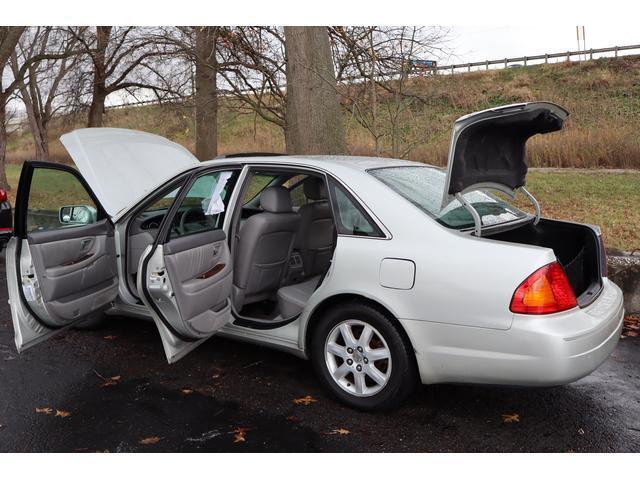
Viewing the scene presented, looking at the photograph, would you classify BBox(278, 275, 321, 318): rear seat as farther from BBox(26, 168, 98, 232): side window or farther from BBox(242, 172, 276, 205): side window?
BBox(26, 168, 98, 232): side window

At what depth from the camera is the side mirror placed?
13.6ft

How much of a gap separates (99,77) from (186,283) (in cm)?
1605

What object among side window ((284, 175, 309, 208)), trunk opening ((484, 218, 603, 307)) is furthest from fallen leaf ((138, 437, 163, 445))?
trunk opening ((484, 218, 603, 307))

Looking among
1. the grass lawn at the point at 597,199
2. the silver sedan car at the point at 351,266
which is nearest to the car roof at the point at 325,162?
the silver sedan car at the point at 351,266

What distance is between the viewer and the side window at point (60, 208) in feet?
11.9

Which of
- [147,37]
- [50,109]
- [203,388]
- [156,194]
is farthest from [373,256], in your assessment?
[50,109]

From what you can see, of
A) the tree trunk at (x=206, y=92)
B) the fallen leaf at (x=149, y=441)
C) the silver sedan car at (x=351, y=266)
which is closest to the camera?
the silver sedan car at (x=351, y=266)

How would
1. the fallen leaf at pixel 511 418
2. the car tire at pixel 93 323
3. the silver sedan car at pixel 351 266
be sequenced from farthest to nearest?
the car tire at pixel 93 323
the fallen leaf at pixel 511 418
the silver sedan car at pixel 351 266

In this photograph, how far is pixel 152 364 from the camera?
14.1ft

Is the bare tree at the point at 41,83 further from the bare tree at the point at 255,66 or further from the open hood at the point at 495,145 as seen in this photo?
the open hood at the point at 495,145

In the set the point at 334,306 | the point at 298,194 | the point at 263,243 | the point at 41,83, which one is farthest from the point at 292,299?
the point at 41,83

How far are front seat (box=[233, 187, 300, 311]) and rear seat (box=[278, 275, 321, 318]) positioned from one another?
212mm

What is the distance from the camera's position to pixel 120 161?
470 cm

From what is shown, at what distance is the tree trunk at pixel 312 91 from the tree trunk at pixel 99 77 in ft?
33.7
